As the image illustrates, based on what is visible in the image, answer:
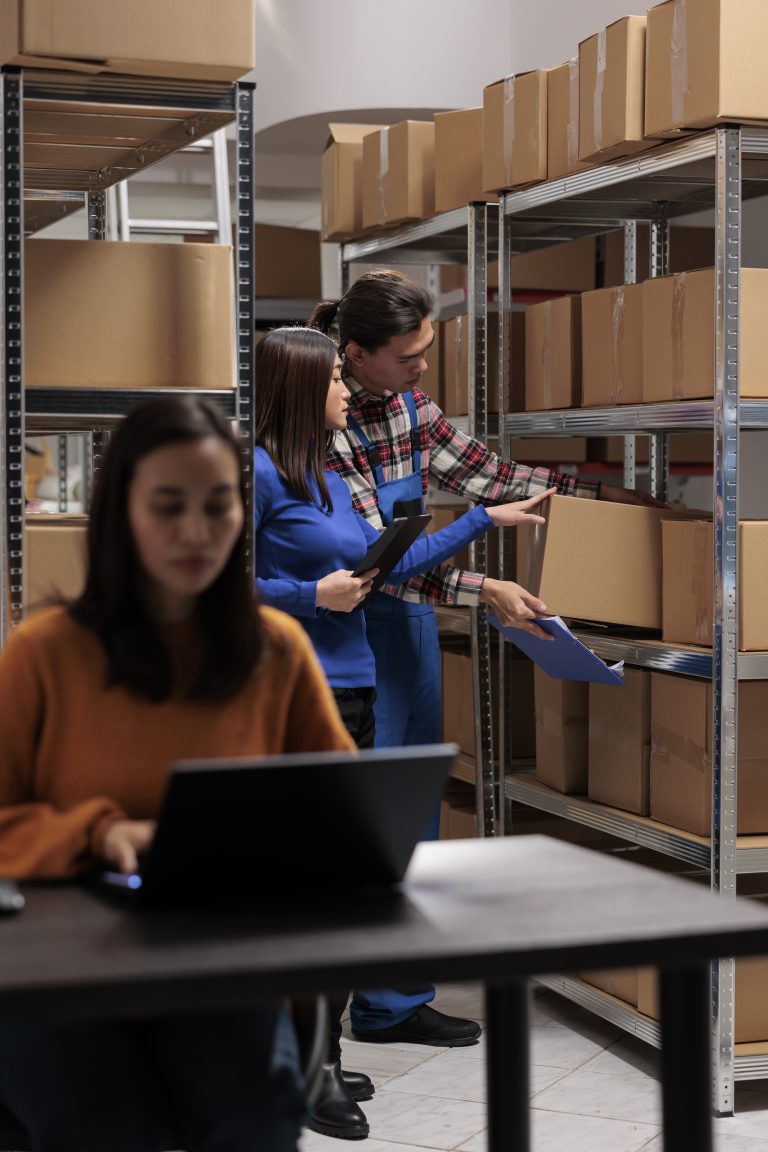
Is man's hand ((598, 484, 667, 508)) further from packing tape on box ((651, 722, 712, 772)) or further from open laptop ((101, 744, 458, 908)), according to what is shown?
open laptop ((101, 744, 458, 908))

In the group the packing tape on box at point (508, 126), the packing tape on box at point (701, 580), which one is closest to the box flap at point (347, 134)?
the packing tape on box at point (508, 126)

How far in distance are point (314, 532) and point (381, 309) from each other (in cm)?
63

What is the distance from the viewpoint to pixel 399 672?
141 inches

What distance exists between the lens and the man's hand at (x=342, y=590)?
119 inches

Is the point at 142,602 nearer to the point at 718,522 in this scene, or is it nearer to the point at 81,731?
the point at 81,731

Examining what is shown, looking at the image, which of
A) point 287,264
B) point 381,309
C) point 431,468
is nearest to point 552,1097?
point 431,468

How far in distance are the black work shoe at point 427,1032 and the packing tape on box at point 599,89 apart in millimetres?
2058

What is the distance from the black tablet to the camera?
9.53 ft

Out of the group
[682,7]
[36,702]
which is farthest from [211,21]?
[36,702]

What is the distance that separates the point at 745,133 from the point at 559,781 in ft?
5.42

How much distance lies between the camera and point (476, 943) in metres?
1.43

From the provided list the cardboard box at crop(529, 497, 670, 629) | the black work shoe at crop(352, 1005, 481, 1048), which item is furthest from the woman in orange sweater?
the black work shoe at crop(352, 1005, 481, 1048)

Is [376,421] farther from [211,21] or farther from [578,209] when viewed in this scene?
[211,21]

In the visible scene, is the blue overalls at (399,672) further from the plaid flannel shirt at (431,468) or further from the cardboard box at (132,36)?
the cardboard box at (132,36)
